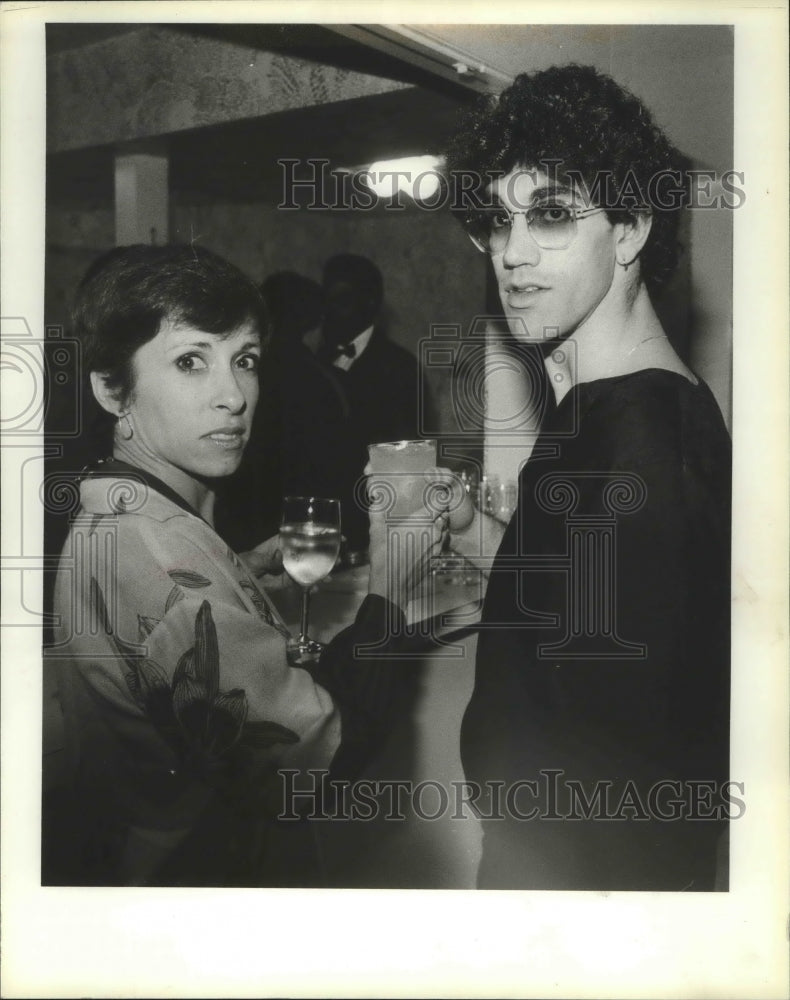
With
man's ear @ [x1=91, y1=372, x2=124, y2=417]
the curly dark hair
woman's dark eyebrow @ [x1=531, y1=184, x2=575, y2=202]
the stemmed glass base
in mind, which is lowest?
the stemmed glass base

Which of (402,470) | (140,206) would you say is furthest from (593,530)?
(140,206)

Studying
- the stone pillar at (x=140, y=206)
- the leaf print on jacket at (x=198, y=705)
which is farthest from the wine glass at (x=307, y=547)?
the stone pillar at (x=140, y=206)

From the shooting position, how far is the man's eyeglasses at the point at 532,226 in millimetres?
1290

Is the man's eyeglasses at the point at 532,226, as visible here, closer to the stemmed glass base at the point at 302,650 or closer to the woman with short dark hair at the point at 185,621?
the woman with short dark hair at the point at 185,621

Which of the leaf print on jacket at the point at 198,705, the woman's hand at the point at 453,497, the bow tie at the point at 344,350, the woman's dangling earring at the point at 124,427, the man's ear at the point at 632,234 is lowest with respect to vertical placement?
the leaf print on jacket at the point at 198,705

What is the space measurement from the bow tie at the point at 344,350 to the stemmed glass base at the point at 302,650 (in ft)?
1.33

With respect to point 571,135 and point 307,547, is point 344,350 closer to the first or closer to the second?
point 307,547

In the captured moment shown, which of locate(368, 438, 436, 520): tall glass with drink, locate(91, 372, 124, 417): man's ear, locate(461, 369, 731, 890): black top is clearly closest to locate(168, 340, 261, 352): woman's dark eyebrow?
locate(91, 372, 124, 417): man's ear

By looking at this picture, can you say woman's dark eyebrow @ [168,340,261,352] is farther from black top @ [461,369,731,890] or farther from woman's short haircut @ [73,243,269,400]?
black top @ [461,369,731,890]

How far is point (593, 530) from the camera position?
4.25 feet

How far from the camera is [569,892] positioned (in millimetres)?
1304

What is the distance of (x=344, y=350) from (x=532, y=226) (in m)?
0.32

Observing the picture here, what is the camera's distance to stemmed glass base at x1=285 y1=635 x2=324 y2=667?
4.25 feet

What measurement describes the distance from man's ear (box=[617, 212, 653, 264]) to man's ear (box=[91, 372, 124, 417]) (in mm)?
745
